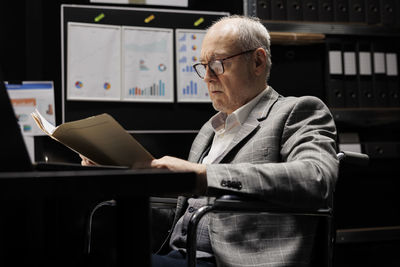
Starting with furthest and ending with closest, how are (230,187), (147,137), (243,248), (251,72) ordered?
1. (147,137)
2. (251,72)
3. (243,248)
4. (230,187)

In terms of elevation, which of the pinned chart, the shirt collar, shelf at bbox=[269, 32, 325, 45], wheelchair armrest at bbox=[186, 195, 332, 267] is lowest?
wheelchair armrest at bbox=[186, 195, 332, 267]

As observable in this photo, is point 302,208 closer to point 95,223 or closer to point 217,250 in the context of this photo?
point 217,250

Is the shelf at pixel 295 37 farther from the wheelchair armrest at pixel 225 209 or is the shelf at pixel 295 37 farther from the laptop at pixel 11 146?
the laptop at pixel 11 146

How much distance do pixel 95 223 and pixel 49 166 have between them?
1.65 meters

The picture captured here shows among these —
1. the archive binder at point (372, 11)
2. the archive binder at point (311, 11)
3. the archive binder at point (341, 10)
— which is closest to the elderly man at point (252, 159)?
the archive binder at point (311, 11)

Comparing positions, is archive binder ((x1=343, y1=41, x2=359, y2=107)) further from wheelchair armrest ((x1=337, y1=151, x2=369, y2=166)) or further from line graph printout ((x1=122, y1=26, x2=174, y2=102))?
wheelchair armrest ((x1=337, y1=151, x2=369, y2=166))

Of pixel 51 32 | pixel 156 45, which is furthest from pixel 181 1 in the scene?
pixel 51 32

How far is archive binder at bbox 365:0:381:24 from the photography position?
8.46 ft

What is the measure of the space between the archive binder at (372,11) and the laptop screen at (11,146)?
7.54 ft

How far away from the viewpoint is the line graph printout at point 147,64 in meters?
2.53

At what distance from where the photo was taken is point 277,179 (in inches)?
43.2

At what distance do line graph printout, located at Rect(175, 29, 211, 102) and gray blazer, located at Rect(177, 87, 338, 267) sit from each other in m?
1.14

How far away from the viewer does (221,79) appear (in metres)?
1.65

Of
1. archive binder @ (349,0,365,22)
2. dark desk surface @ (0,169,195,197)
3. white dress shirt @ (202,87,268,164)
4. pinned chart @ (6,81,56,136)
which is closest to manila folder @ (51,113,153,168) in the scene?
dark desk surface @ (0,169,195,197)
